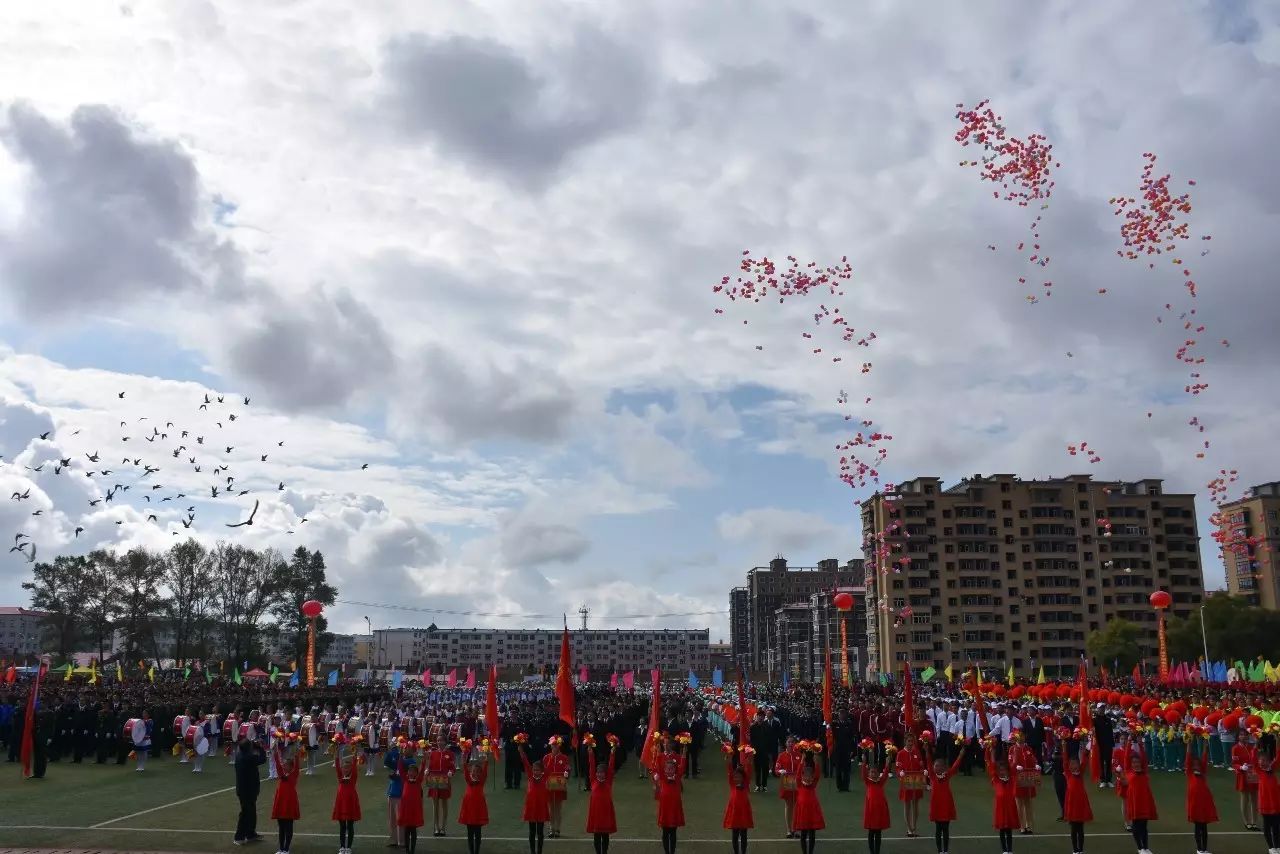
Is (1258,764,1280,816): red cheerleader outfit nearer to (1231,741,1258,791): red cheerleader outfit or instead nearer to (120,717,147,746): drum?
(1231,741,1258,791): red cheerleader outfit

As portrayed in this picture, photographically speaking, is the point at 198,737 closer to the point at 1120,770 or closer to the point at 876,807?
the point at 876,807

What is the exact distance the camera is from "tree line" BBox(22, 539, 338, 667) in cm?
8731

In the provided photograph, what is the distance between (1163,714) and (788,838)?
1562cm

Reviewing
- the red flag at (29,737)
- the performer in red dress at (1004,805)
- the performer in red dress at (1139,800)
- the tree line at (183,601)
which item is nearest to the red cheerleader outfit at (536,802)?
the performer in red dress at (1004,805)

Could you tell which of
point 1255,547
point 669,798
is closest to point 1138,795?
point 669,798

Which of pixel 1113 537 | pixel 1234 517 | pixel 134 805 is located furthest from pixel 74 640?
pixel 1234 517

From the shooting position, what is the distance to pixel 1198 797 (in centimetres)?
1645

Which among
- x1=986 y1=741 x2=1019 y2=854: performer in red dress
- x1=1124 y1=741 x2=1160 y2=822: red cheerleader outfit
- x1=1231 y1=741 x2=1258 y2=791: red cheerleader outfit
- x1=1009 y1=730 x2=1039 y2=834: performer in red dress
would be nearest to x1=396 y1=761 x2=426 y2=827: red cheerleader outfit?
x1=986 y1=741 x2=1019 y2=854: performer in red dress

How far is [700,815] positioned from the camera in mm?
21422

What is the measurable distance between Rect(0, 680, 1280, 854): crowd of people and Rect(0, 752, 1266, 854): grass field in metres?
0.50

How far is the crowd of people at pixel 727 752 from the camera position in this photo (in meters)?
16.6

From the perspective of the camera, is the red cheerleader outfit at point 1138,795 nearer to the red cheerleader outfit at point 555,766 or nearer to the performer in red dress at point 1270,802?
the performer in red dress at point 1270,802

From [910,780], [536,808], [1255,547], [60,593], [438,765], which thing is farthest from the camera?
[1255,547]

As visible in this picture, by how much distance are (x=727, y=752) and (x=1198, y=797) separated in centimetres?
790
